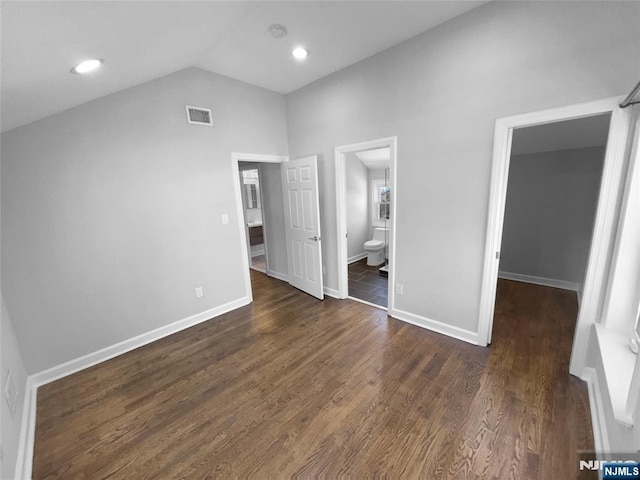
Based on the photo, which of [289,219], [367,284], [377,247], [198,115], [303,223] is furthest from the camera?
[377,247]

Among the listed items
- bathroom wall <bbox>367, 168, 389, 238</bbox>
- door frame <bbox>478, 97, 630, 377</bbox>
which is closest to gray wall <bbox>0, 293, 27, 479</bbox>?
door frame <bbox>478, 97, 630, 377</bbox>

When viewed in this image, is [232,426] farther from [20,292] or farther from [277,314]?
[20,292]

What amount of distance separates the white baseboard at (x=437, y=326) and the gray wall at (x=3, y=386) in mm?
2990

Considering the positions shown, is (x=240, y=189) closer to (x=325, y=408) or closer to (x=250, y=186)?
(x=325, y=408)

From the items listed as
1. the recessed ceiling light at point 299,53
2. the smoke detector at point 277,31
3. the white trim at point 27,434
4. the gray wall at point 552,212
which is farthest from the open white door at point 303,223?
the gray wall at point 552,212

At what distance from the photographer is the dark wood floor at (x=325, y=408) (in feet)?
4.60

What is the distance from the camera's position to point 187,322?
291 cm

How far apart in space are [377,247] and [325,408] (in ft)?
11.0

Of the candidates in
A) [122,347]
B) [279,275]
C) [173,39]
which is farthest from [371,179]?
[122,347]

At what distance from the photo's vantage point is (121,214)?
2391 millimetres

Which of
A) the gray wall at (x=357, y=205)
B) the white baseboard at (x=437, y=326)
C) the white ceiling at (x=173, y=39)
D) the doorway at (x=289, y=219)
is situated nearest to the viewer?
the white ceiling at (x=173, y=39)

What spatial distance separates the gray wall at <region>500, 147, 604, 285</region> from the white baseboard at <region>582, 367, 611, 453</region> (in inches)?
81.5

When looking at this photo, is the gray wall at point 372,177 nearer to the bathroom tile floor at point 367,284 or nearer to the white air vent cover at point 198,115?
the bathroom tile floor at point 367,284

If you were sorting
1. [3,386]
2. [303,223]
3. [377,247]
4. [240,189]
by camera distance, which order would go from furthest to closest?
[377,247] → [303,223] → [240,189] → [3,386]
